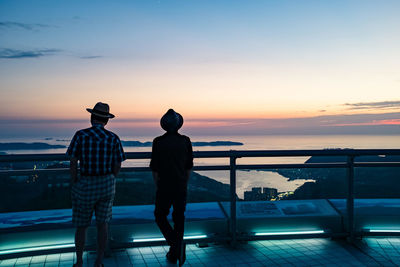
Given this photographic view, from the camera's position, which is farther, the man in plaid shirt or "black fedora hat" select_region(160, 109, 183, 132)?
"black fedora hat" select_region(160, 109, 183, 132)

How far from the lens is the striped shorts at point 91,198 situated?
10.2ft

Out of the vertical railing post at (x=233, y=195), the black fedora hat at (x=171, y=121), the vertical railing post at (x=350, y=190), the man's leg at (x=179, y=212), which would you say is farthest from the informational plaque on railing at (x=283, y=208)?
the black fedora hat at (x=171, y=121)

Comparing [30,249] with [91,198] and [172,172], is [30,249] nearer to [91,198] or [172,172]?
[91,198]

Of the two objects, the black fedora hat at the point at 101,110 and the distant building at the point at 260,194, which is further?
the distant building at the point at 260,194

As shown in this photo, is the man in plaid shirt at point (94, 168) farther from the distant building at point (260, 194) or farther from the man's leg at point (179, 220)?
the distant building at point (260, 194)

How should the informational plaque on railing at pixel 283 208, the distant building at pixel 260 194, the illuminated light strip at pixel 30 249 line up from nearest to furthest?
the illuminated light strip at pixel 30 249 → the distant building at pixel 260 194 → the informational plaque on railing at pixel 283 208

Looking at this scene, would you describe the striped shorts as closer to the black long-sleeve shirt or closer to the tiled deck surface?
the black long-sleeve shirt

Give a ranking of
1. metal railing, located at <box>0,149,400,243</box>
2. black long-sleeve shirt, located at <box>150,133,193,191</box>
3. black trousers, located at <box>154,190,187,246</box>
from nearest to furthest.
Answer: black long-sleeve shirt, located at <box>150,133,193,191</box>, black trousers, located at <box>154,190,187,246</box>, metal railing, located at <box>0,149,400,243</box>

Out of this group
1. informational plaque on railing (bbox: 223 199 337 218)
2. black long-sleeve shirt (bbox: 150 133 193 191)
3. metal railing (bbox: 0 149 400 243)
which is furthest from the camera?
informational plaque on railing (bbox: 223 199 337 218)

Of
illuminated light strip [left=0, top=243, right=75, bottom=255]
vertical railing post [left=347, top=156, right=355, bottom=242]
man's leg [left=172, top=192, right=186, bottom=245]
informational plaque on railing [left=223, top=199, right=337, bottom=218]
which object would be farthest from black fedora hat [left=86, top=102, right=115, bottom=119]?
vertical railing post [left=347, top=156, right=355, bottom=242]

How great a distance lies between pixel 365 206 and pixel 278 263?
1.76 metres

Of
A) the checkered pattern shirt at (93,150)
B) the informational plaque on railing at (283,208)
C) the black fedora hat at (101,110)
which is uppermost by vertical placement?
the black fedora hat at (101,110)

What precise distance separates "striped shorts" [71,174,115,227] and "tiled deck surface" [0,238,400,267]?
2.42ft

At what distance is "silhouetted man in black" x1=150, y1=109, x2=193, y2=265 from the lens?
3.43 m
